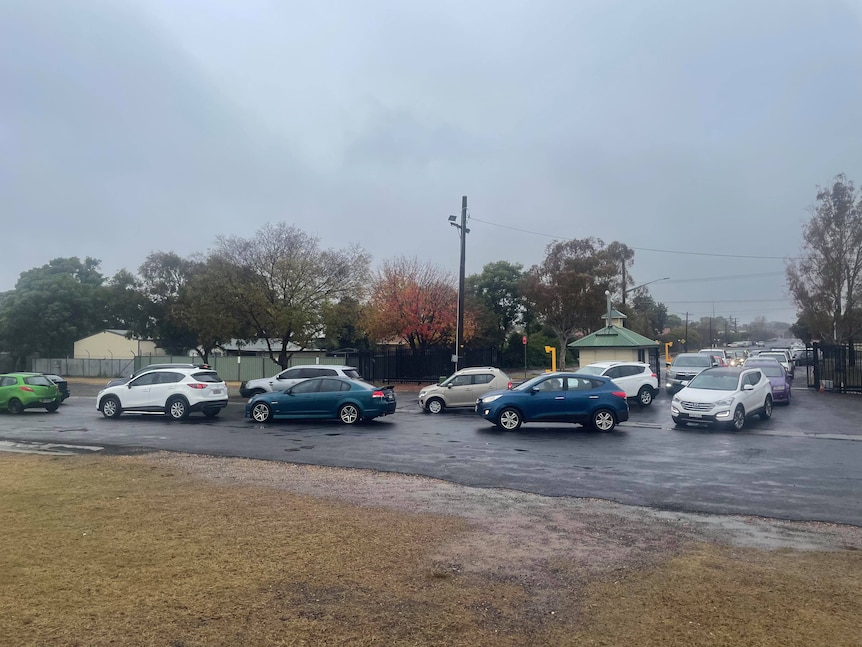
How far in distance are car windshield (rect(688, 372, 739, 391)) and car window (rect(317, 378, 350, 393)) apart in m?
9.69

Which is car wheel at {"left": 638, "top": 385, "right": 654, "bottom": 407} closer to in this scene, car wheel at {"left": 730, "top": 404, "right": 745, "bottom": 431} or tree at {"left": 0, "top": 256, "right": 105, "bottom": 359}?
car wheel at {"left": 730, "top": 404, "right": 745, "bottom": 431}

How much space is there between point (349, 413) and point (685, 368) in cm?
1599

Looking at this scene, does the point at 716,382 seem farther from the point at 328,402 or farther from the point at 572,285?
the point at 572,285

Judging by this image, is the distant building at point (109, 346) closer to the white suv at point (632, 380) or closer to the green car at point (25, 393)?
the green car at point (25, 393)

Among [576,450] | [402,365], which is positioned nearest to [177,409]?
[576,450]

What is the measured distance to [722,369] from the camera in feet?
61.5

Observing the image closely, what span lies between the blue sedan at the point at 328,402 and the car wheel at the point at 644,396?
936 centimetres

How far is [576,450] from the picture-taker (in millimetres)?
13664

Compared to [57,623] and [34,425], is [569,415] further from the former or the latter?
[34,425]

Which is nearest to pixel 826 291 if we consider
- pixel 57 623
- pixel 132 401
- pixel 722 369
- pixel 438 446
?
pixel 722 369

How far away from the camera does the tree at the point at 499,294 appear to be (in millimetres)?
54406

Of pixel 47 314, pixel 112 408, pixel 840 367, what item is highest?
pixel 47 314

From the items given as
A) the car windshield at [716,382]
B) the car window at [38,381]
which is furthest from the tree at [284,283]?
the car windshield at [716,382]

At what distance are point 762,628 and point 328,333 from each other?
97.2ft
